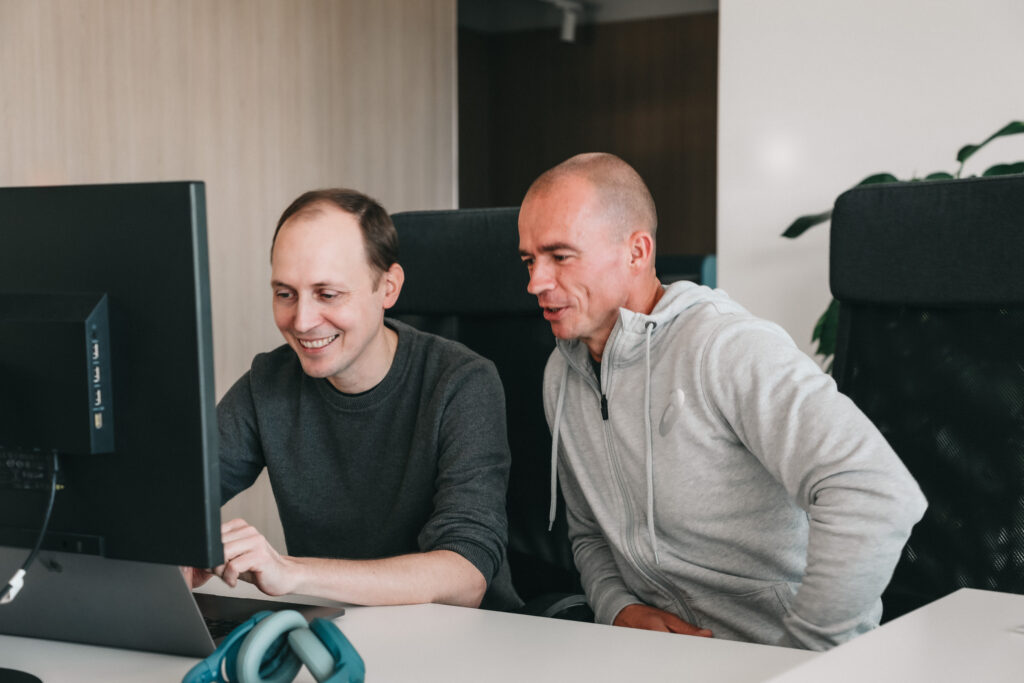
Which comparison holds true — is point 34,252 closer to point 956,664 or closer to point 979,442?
point 956,664

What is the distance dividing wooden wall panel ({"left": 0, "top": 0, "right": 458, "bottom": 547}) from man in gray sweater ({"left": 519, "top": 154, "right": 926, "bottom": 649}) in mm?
1790

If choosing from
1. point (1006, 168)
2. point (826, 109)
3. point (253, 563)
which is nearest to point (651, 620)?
point (253, 563)

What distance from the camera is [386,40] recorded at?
4105mm

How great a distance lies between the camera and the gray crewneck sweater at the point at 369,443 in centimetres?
148

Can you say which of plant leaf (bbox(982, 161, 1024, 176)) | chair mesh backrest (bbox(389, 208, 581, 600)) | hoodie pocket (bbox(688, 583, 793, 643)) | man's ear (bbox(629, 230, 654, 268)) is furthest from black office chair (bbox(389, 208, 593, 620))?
plant leaf (bbox(982, 161, 1024, 176))

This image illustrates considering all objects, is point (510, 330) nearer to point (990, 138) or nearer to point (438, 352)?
point (438, 352)

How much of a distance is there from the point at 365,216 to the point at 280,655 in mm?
798

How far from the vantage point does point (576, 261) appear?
1.49m

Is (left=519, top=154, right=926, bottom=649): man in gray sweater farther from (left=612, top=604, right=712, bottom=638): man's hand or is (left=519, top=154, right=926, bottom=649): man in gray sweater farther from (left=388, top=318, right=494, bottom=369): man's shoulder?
(left=388, top=318, right=494, bottom=369): man's shoulder

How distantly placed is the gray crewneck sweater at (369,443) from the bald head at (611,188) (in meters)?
0.27

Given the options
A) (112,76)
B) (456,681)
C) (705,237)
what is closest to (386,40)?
(112,76)

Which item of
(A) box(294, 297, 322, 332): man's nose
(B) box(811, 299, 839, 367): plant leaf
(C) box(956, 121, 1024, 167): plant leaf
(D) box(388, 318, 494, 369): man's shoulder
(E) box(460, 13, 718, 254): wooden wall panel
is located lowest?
(B) box(811, 299, 839, 367): plant leaf

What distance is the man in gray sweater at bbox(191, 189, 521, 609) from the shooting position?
4.80 ft

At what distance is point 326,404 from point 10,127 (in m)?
1.62
